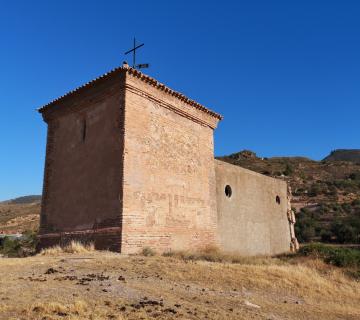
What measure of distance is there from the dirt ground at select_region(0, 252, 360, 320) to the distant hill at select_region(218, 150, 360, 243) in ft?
79.3

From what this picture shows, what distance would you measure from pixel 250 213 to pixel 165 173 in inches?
214

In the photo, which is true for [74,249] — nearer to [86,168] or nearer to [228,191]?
[86,168]

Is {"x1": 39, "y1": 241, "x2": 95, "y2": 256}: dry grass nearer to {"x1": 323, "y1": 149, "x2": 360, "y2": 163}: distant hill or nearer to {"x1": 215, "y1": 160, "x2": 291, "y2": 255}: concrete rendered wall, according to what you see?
{"x1": 215, "y1": 160, "x2": 291, "y2": 255}: concrete rendered wall

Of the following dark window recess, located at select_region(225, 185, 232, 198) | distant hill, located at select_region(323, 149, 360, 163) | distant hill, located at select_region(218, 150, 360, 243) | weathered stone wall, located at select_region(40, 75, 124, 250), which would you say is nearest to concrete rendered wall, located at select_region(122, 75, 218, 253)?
weathered stone wall, located at select_region(40, 75, 124, 250)

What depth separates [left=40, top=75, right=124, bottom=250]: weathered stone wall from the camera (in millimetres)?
11078

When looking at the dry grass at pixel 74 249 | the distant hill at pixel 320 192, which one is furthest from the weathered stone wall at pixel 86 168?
the distant hill at pixel 320 192

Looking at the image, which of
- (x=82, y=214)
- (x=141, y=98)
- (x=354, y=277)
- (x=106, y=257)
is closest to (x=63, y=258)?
(x=106, y=257)

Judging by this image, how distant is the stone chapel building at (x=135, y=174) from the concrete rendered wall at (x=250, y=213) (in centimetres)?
7

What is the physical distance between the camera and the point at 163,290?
694 cm

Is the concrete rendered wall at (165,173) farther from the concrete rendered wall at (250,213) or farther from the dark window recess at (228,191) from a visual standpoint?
the dark window recess at (228,191)

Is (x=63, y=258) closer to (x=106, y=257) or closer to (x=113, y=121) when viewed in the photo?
(x=106, y=257)

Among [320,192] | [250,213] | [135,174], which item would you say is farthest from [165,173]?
[320,192]

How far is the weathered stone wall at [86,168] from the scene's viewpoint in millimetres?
11078

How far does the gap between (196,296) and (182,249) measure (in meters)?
5.65
